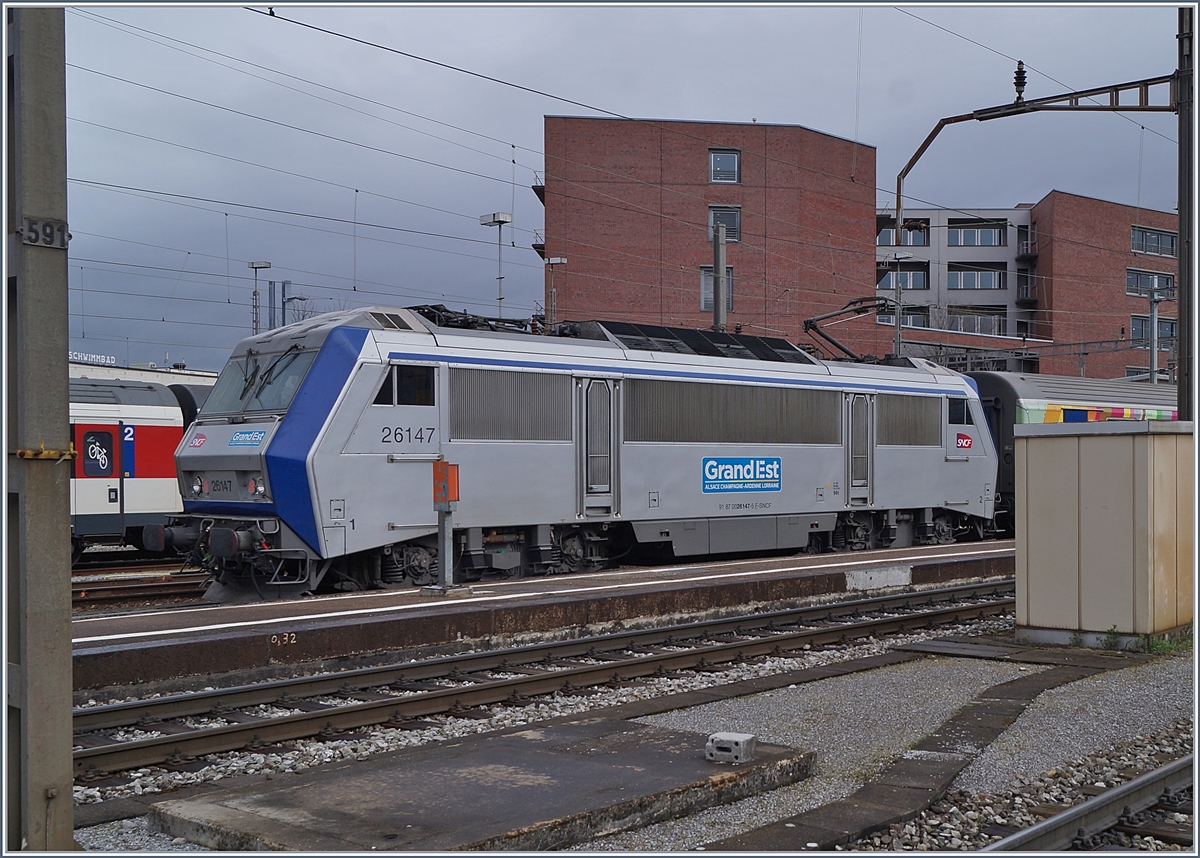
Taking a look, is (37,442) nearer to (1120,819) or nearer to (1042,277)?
(1120,819)

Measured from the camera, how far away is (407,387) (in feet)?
44.5

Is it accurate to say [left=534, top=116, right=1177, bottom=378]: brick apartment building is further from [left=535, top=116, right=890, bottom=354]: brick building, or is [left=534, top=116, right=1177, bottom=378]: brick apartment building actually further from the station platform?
the station platform

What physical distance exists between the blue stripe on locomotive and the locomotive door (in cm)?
966

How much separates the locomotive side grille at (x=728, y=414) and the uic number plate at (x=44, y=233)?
1174cm

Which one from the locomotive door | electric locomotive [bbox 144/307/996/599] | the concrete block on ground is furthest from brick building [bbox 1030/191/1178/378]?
the concrete block on ground

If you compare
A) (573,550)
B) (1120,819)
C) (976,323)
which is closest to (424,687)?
(1120,819)

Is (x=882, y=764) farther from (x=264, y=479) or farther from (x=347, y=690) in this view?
(x=264, y=479)

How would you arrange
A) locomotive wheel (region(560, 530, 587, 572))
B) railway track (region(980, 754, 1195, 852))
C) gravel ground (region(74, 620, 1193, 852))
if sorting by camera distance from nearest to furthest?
1. railway track (region(980, 754, 1195, 852))
2. gravel ground (region(74, 620, 1193, 852))
3. locomotive wheel (region(560, 530, 587, 572))

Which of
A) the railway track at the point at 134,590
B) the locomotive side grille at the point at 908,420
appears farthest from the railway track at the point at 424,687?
the locomotive side grille at the point at 908,420

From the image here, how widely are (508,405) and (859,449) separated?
7.72 meters

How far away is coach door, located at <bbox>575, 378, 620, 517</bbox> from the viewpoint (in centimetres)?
1548

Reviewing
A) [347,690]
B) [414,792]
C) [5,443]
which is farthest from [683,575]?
[5,443]

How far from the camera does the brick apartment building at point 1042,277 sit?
5878 centimetres

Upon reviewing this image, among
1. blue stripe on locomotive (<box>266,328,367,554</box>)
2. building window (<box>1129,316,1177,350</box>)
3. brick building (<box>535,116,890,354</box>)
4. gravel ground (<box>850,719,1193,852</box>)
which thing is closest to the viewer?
gravel ground (<box>850,719,1193,852</box>)
